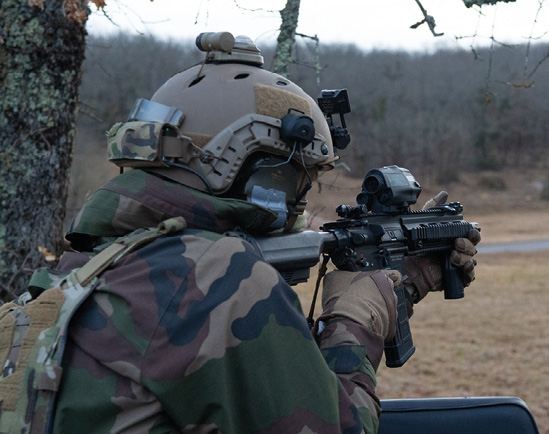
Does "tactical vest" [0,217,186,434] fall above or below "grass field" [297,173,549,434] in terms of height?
above

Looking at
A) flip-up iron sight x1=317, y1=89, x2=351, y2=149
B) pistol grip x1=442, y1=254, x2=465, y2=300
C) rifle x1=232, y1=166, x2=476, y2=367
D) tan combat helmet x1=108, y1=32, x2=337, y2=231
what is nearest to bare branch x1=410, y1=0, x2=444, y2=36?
rifle x1=232, y1=166, x2=476, y2=367

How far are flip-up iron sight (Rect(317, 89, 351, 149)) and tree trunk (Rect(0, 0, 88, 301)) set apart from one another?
1.79 m

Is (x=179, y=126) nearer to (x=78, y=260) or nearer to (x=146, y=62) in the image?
(x=78, y=260)

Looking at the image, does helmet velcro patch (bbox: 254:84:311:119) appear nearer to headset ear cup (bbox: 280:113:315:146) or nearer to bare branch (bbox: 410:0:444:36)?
headset ear cup (bbox: 280:113:315:146)

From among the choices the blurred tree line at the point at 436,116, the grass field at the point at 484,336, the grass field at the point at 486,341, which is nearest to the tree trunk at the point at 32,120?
the grass field at the point at 484,336

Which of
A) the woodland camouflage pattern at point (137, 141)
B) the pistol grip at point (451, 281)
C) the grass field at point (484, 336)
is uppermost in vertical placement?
the woodland camouflage pattern at point (137, 141)

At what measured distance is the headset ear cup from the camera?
223 centimetres

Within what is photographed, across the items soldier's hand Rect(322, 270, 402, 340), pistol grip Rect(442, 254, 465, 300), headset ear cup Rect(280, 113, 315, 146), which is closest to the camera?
headset ear cup Rect(280, 113, 315, 146)

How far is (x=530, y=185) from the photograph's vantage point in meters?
47.9

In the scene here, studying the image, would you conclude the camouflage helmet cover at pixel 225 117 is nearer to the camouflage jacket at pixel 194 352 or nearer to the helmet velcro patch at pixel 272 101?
the helmet velcro patch at pixel 272 101

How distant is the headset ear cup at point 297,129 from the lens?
88.0 inches

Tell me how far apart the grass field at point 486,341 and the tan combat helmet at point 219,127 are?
2165mm

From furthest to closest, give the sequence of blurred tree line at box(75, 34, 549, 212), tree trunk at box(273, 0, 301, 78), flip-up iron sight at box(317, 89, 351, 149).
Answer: blurred tree line at box(75, 34, 549, 212) < tree trunk at box(273, 0, 301, 78) < flip-up iron sight at box(317, 89, 351, 149)

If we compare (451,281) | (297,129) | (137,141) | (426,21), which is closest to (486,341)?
(426,21)
